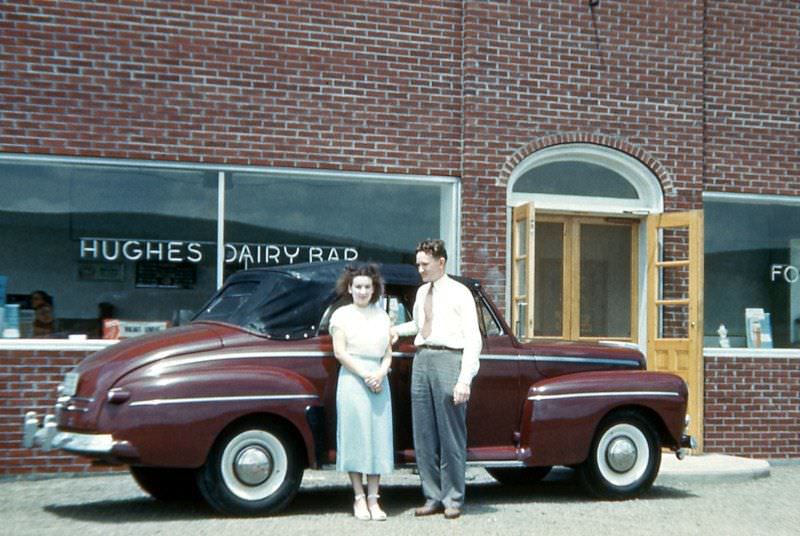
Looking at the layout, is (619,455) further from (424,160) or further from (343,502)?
(424,160)

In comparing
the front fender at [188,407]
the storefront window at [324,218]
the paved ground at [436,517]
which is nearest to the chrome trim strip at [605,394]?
the paved ground at [436,517]

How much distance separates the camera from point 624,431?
33.0ft

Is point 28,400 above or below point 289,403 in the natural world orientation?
below

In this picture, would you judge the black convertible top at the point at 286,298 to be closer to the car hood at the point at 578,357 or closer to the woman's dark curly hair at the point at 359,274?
the woman's dark curly hair at the point at 359,274

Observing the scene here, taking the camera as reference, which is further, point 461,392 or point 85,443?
point 461,392

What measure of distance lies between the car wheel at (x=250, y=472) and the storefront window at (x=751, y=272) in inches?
264

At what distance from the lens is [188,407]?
8.45m

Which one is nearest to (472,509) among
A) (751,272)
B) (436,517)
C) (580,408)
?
(436,517)

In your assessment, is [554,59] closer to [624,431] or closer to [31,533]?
[624,431]

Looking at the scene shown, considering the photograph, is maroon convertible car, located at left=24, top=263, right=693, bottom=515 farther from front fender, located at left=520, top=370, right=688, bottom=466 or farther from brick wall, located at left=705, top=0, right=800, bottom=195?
brick wall, located at left=705, top=0, right=800, bottom=195

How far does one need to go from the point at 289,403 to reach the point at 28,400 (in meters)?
3.93

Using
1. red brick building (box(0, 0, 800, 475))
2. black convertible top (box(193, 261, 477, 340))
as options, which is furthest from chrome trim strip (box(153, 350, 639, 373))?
red brick building (box(0, 0, 800, 475))

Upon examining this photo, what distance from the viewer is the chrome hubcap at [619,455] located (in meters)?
9.98

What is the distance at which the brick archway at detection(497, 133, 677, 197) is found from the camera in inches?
520
